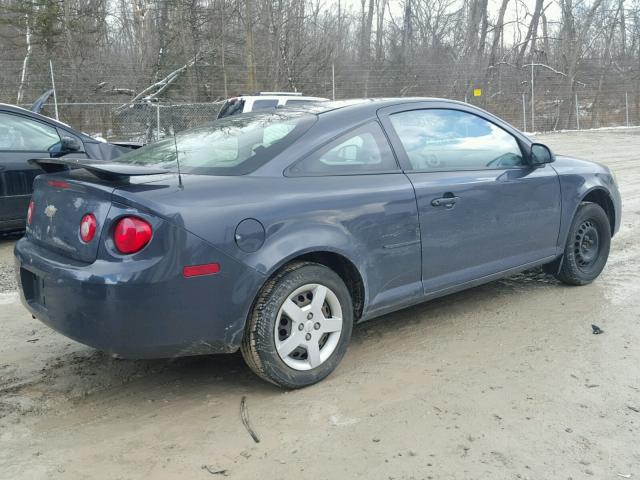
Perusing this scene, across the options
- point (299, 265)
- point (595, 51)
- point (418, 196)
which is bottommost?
point (299, 265)

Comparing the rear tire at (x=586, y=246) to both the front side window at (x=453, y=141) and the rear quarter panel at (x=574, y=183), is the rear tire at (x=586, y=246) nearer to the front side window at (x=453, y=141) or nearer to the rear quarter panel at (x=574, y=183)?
the rear quarter panel at (x=574, y=183)

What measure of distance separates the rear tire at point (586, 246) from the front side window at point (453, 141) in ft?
2.75

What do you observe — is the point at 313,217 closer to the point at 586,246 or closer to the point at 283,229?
the point at 283,229

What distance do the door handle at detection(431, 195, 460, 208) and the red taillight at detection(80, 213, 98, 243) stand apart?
1972mm

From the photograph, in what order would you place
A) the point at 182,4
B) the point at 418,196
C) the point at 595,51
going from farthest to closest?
the point at 595,51 → the point at 182,4 → the point at 418,196

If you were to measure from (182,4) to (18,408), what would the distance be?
2151cm

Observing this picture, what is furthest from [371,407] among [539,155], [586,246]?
[586,246]

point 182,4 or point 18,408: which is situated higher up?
point 182,4

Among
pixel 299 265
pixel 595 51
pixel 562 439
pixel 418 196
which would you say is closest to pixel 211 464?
pixel 299 265

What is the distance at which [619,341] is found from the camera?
13.1ft

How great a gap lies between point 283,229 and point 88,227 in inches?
36.9

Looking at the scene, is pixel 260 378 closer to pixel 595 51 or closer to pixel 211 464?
pixel 211 464

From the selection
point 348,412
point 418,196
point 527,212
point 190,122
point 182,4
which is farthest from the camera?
point 182,4

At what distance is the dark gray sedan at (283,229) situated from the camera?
2.87 m
